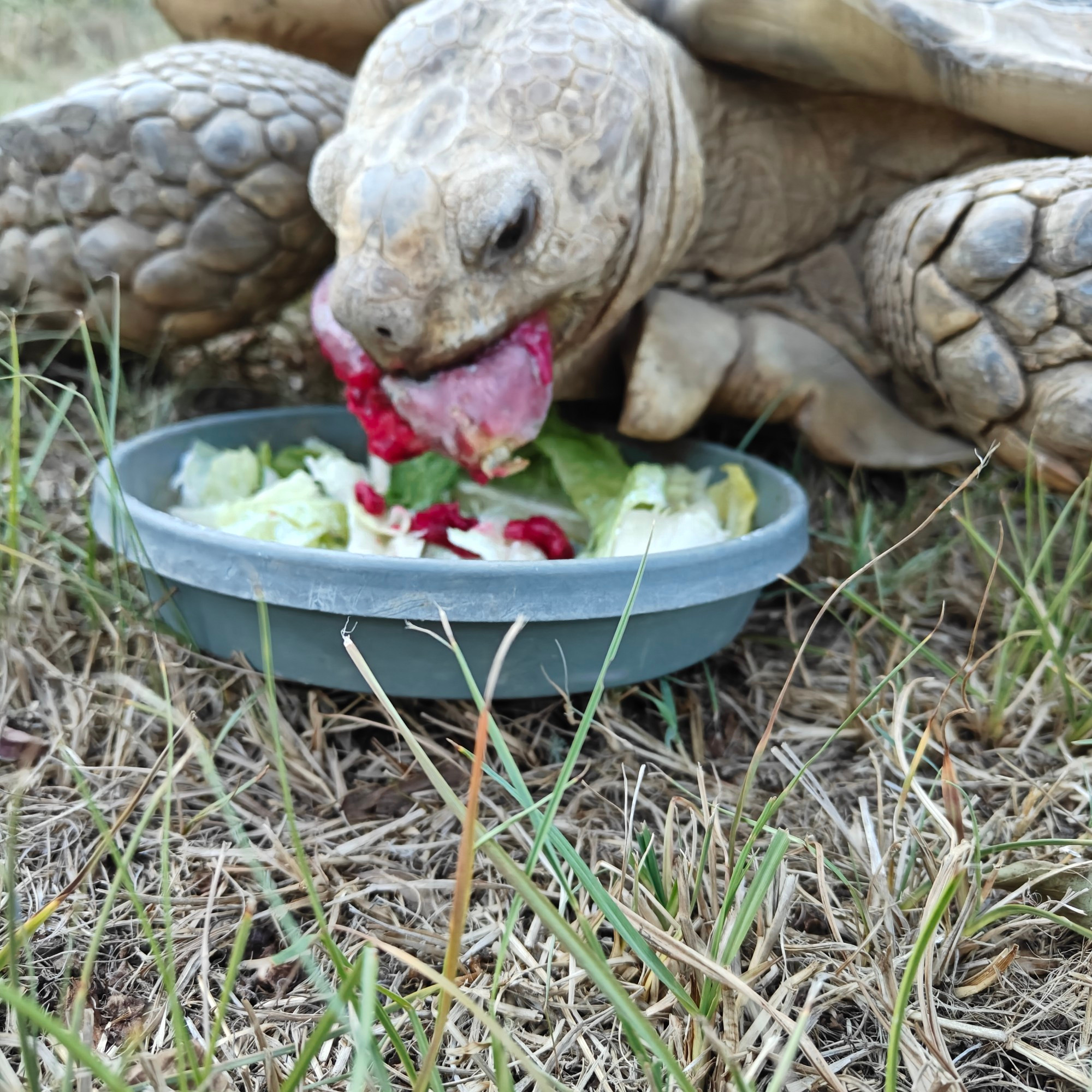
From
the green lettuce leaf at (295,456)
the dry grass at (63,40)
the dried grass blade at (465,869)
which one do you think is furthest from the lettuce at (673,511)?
the dry grass at (63,40)

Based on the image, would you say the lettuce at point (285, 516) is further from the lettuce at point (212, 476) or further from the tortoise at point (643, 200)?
the tortoise at point (643, 200)

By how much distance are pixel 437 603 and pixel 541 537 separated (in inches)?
12.6

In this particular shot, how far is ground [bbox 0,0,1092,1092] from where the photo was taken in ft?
1.70

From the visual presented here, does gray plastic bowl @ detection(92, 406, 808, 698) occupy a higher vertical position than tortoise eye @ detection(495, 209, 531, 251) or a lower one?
lower

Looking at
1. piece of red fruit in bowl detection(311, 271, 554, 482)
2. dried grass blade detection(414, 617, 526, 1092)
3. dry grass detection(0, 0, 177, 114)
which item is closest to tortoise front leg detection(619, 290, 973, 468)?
piece of red fruit in bowl detection(311, 271, 554, 482)

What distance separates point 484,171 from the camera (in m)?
0.83

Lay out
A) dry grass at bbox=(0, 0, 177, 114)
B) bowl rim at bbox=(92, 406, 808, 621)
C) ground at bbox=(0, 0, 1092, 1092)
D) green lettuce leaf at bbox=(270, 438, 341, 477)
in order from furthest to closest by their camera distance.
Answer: dry grass at bbox=(0, 0, 177, 114), green lettuce leaf at bbox=(270, 438, 341, 477), bowl rim at bbox=(92, 406, 808, 621), ground at bbox=(0, 0, 1092, 1092)

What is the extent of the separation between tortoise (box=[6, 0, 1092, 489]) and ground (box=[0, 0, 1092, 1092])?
0.64ft

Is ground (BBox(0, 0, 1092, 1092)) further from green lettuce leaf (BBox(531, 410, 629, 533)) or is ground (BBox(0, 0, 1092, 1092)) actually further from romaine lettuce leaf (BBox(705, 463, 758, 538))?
green lettuce leaf (BBox(531, 410, 629, 533))

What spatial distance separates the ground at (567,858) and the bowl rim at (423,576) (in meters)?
0.12

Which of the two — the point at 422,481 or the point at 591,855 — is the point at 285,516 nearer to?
the point at 422,481

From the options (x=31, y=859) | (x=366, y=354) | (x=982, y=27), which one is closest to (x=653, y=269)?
(x=366, y=354)

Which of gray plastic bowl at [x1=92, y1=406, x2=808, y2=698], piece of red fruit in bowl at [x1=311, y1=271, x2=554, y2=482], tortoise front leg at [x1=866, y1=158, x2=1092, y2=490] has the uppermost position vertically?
tortoise front leg at [x1=866, y1=158, x2=1092, y2=490]

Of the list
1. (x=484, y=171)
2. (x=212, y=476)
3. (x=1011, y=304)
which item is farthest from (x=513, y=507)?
(x=1011, y=304)
